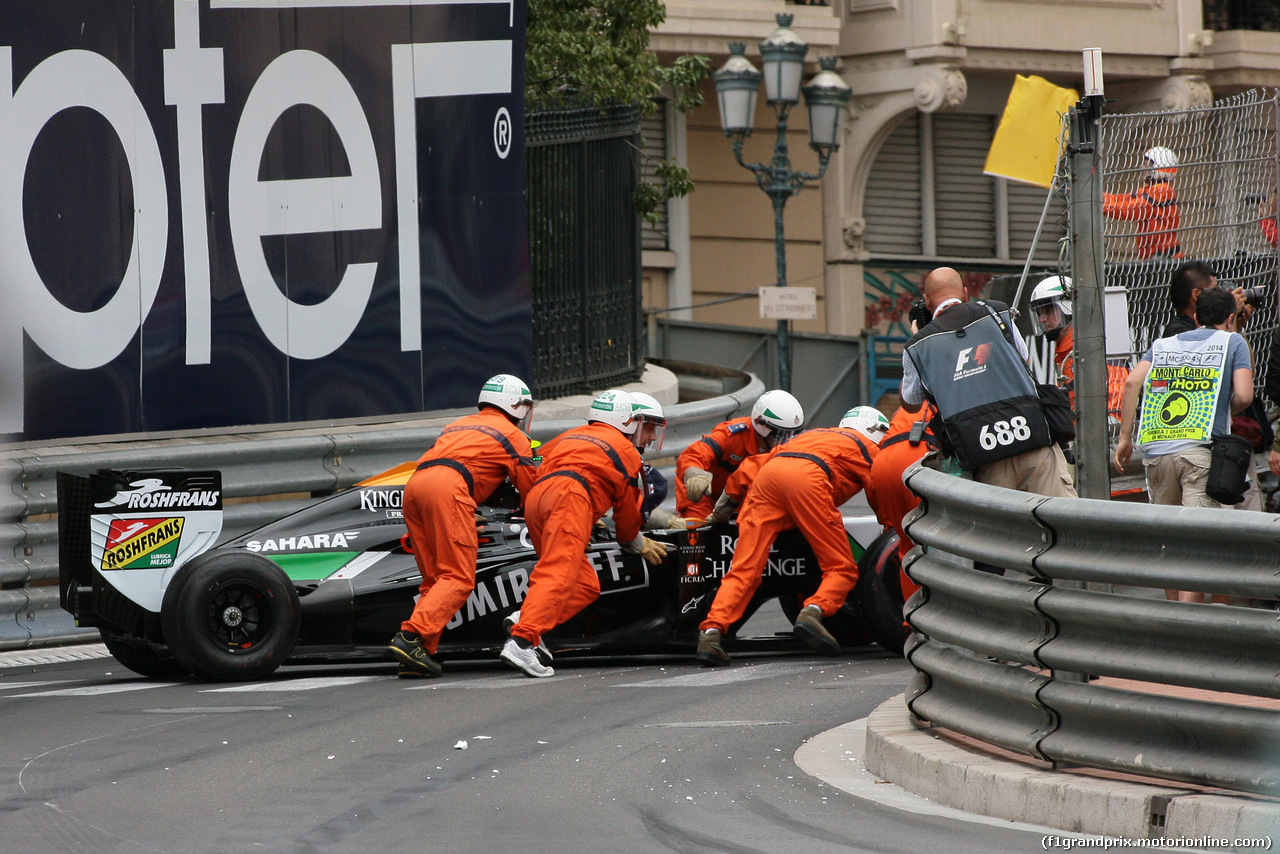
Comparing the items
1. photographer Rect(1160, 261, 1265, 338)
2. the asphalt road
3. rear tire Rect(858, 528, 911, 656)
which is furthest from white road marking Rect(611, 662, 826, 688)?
photographer Rect(1160, 261, 1265, 338)

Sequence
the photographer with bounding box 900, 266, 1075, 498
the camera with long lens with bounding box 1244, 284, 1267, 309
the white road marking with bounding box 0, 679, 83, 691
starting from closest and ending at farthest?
1. the photographer with bounding box 900, 266, 1075, 498
2. the white road marking with bounding box 0, 679, 83, 691
3. the camera with long lens with bounding box 1244, 284, 1267, 309

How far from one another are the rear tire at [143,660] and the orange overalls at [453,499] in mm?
1259

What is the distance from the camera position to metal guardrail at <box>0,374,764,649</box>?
1066 cm

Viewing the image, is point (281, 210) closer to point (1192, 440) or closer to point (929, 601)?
point (1192, 440)

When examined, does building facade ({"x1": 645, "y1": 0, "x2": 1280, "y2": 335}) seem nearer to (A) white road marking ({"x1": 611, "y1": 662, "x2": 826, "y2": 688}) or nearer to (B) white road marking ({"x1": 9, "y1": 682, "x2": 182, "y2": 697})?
(A) white road marking ({"x1": 611, "y1": 662, "x2": 826, "y2": 688})

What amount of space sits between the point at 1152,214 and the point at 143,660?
5.85 m

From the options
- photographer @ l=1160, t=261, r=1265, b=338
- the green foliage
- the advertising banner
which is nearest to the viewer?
photographer @ l=1160, t=261, r=1265, b=338

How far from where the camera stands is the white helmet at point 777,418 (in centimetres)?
1045

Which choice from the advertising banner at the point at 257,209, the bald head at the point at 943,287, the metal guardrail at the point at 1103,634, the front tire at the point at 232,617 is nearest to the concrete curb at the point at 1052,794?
the metal guardrail at the point at 1103,634

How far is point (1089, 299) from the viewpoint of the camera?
629cm

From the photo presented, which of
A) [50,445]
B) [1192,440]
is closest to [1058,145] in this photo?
[1192,440]

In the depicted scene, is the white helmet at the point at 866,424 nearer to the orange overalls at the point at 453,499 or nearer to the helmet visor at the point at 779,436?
the helmet visor at the point at 779,436

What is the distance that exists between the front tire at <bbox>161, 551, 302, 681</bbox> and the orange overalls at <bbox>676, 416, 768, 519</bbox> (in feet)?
8.71

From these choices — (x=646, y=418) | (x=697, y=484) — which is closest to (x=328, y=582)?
(x=646, y=418)
